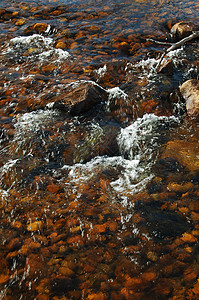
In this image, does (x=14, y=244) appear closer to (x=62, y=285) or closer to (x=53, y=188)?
(x=62, y=285)

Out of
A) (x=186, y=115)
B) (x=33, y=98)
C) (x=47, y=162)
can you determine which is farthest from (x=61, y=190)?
(x=186, y=115)

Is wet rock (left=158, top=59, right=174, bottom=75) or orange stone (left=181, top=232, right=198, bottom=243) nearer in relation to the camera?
orange stone (left=181, top=232, right=198, bottom=243)

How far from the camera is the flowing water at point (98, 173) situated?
2.32m

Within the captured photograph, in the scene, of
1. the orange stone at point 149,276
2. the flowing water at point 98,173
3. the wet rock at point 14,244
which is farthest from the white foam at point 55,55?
the orange stone at point 149,276

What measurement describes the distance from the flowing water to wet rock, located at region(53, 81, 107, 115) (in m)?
0.03

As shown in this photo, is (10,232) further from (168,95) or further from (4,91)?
(168,95)

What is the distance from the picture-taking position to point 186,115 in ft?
14.5

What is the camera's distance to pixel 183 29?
6555 millimetres

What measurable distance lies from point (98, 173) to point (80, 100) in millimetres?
1587

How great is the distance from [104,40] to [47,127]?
3831 millimetres

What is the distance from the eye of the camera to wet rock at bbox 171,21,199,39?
654 centimetres

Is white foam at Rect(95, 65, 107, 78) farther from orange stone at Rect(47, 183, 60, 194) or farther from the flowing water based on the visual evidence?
orange stone at Rect(47, 183, 60, 194)

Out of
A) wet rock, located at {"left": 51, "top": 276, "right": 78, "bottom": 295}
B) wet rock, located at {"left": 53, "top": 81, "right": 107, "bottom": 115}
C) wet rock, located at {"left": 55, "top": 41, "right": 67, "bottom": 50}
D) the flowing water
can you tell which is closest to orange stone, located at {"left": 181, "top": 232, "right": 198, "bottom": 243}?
the flowing water

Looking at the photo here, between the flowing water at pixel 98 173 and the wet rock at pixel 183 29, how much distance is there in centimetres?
31
